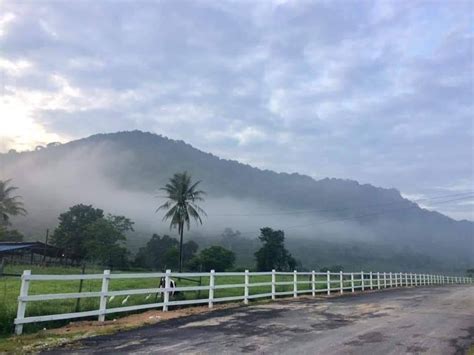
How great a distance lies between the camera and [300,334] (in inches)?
388

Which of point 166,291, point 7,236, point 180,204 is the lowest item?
point 166,291

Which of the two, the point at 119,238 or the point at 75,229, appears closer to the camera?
the point at 119,238

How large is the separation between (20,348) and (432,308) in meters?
13.3

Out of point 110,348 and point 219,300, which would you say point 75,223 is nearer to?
point 219,300

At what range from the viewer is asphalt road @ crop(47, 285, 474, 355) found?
8.36 meters

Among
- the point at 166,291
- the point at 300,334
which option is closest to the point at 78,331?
the point at 166,291

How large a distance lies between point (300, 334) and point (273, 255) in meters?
83.7

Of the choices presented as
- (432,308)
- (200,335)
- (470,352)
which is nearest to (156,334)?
(200,335)

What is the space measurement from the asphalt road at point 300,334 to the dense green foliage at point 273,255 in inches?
3089

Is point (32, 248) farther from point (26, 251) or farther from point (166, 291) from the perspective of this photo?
point (166, 291)

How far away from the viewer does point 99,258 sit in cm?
8175

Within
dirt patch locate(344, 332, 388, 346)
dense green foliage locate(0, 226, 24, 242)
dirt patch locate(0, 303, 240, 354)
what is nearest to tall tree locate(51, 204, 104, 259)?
dense green foliage locate(0, 226, 24, 242)

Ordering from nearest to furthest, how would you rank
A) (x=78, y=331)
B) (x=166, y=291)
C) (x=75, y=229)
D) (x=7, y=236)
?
(x=78, y=331) < (x=166, y=291) < (x=7, y=236) < (x=75, y=229)

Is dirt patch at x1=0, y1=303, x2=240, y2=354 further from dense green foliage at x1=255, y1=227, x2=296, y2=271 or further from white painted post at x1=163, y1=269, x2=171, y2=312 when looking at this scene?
dense green foliage at x1=255, y1=227, x2=296, y2=271
